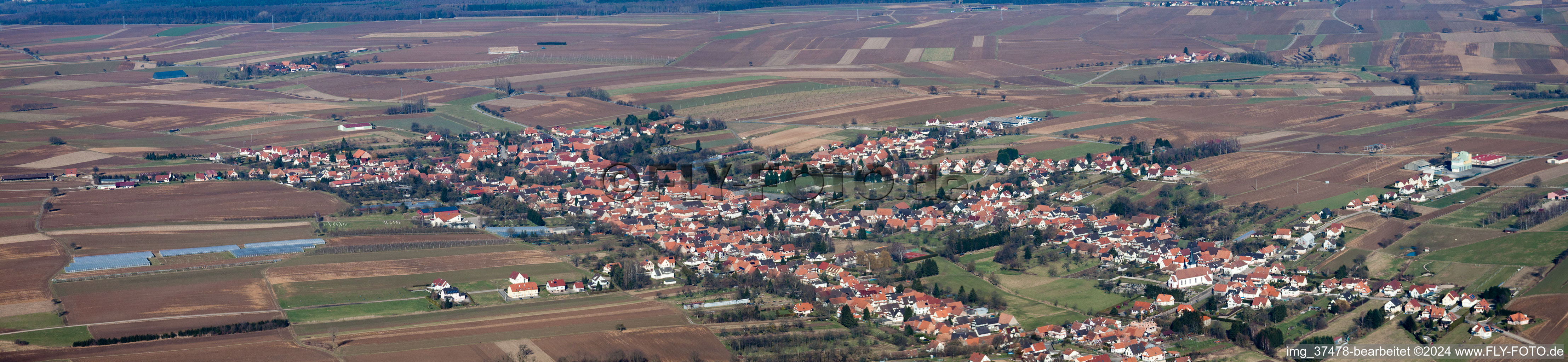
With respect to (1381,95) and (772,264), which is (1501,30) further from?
(772,264)

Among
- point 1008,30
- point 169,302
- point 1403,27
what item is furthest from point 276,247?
point 1403,27

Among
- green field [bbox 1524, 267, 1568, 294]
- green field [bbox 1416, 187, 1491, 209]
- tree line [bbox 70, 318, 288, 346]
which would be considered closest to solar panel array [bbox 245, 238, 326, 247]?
tree line [bbox 70, 318, 288, 346]

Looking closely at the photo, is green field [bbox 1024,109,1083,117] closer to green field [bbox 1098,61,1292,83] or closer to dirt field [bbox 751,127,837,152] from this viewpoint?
dirt field [bbox 751,127,837,152]

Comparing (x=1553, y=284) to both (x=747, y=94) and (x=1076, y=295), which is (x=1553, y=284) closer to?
(x=1076, y=295)

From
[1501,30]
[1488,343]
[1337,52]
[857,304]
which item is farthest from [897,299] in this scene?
[1501,30]

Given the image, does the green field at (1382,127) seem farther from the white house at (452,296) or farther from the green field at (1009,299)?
the white house at (452,296)

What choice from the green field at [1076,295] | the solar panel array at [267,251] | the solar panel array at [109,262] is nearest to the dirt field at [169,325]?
the solar panel array at [109,262]

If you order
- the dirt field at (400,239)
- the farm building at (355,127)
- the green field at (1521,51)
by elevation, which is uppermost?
the green field at (1521,51)

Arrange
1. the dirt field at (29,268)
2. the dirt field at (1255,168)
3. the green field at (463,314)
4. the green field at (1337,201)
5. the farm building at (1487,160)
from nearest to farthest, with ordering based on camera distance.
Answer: the green field at (463,314) → the dirt field at (29,268) → the green field at (1337,201) → the dirt field at (1255,168) → the farm building at (1487,160)
